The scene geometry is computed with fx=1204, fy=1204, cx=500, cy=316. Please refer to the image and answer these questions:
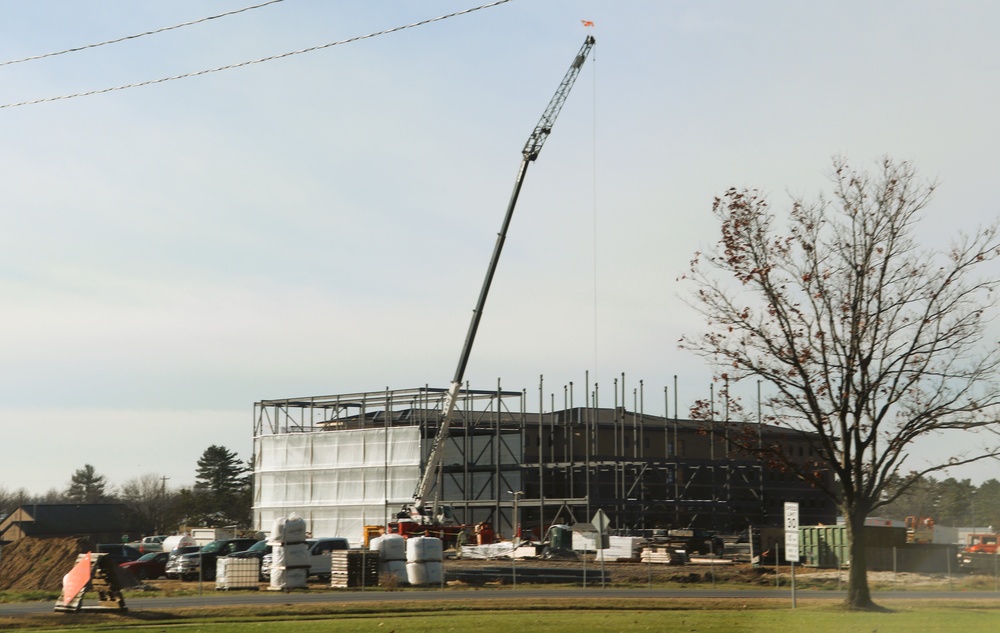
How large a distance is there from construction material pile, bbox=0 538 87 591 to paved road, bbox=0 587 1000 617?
1374 cm

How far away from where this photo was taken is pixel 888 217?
2964cm

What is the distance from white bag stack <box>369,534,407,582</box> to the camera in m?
43.6

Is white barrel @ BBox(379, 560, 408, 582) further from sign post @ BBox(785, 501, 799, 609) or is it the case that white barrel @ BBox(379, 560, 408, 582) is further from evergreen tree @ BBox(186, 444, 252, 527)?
evergreen tree @ BBox(186, 444, 252, 527)

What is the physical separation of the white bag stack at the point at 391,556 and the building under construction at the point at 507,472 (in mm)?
31541

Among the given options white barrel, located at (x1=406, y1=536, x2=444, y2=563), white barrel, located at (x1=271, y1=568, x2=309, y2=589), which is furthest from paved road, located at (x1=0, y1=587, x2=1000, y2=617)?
white barrel, located at (x1=406, y1=536, x2=444, y2=563)

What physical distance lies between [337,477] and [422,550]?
150ft

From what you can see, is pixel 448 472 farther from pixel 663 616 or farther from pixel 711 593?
pixel 663 616

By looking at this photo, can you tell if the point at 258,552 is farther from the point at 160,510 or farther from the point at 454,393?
the point at 160,510

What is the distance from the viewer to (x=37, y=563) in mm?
54312

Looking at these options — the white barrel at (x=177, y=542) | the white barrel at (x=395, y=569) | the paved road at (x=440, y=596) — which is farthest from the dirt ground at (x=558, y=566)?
the white barrel at (x=177, y=542)

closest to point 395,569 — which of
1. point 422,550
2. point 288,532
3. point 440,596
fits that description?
point 422,550

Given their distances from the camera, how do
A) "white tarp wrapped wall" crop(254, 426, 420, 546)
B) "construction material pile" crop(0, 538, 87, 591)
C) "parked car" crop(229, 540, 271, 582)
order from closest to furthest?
"parked car" crop(229, 540, 271, 582), "construction material pile" crop(0, 538, 87, 591), "white tarp wrapped wall" crop(254, 426, 420, 546)

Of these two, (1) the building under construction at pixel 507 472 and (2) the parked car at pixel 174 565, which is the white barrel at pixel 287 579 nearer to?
(2) the parked car at pixel 174 565

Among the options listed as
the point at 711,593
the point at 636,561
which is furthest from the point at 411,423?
the point at 711,593
